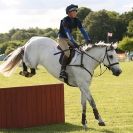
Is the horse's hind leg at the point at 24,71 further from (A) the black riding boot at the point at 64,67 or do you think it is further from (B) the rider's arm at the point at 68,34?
(B) the rider's arm at the point at 68,34

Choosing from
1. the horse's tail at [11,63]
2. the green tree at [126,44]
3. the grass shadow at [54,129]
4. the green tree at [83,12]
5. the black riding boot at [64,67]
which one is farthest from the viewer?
the green tree at [83,12]

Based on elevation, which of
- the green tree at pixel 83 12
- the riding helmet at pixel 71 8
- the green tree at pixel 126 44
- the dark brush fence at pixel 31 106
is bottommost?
the dark brush fence at pixel 31 106

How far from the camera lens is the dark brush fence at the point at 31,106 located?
1272 centimetres

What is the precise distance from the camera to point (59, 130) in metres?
12.6

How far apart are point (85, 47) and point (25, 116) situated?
2.44 meters

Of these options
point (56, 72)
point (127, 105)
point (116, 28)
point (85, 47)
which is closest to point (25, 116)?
point (56, 72)

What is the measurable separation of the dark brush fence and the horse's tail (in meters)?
1.29

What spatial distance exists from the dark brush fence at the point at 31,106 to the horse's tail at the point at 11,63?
129 centimetres

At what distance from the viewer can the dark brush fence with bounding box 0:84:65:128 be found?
12.7m

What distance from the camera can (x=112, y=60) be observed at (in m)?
12.8

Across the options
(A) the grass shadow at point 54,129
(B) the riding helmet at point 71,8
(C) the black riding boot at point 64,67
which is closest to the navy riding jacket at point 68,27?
(B) the riding helmet at point 71,8

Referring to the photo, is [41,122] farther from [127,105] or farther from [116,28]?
[116,28]

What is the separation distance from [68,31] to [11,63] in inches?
90.6

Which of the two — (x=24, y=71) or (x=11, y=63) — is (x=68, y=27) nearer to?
(x=24, y=71)
